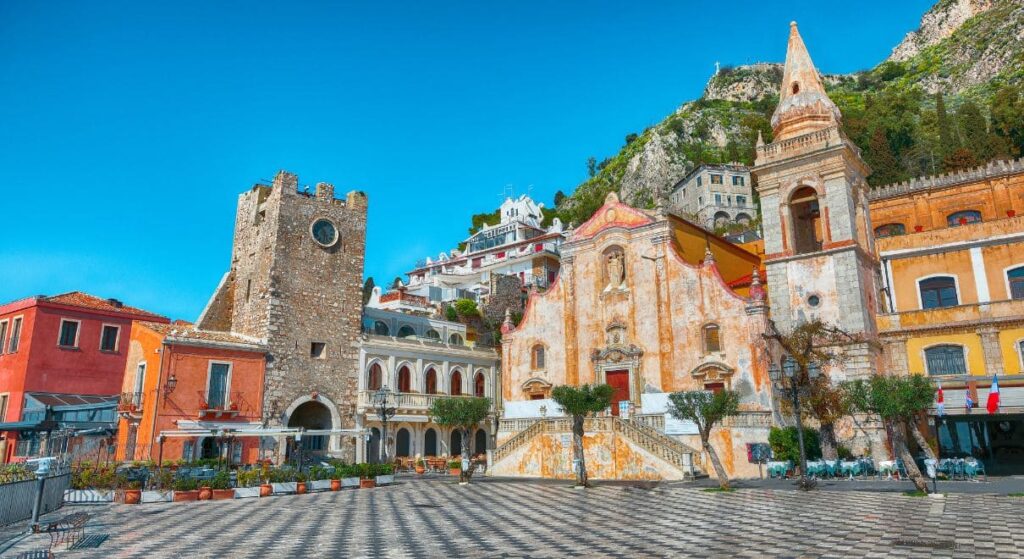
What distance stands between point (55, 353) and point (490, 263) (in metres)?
47.0

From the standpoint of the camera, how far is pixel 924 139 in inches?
2948

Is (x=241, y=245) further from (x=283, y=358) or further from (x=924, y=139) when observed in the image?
(x=924, y=139)

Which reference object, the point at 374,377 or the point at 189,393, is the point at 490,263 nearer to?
the point at 374,377

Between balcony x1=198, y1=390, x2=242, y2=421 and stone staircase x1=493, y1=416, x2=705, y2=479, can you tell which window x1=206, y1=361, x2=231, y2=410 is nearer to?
balcony x1=198, y1=390, x2=242, y2=421

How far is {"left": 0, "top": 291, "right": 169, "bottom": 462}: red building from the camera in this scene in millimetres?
33625

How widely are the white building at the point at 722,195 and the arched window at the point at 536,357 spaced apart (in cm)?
5732

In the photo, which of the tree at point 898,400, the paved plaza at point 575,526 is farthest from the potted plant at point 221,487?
the tree at point 898,400

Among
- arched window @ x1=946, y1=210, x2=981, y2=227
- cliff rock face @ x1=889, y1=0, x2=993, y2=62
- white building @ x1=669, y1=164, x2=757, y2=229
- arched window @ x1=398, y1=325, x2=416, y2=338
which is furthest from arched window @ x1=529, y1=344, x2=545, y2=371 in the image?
cliff rock face @ x1=889, y1=0, x2=993, y2=62

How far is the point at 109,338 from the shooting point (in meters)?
37.3

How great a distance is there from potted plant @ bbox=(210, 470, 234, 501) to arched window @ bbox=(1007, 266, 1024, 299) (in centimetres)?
3363

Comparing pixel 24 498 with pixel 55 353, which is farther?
pixel 55 353

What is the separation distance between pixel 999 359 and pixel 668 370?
14.0 m

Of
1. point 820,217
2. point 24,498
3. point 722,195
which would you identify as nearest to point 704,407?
point 820,217

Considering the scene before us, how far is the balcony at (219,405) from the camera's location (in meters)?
31.5
